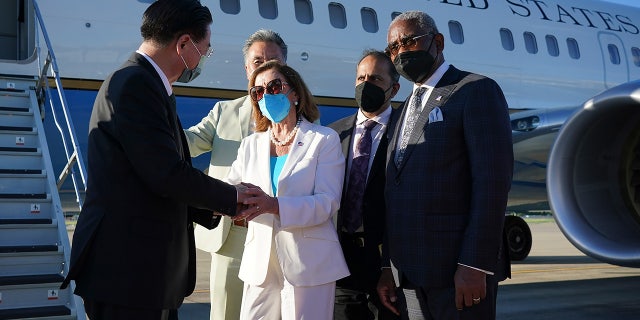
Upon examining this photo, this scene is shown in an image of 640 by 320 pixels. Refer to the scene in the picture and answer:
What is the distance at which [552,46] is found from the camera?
33.3 ft

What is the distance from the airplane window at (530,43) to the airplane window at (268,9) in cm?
370

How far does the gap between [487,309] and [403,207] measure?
0.47m

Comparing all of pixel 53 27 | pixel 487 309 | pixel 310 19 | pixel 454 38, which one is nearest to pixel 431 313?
pixel 487 309

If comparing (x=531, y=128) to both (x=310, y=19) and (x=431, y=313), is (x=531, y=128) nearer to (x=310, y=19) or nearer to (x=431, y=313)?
(x=310, y=19)

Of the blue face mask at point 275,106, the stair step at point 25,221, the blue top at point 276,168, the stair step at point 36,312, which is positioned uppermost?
the blue face mask at point 275,106

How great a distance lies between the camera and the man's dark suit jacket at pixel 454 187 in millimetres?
2768

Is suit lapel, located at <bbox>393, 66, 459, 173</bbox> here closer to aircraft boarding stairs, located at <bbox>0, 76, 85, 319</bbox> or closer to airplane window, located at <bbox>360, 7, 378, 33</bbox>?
aircraft boarding stairs, located at <bbox>0, 76, 85, 319</bbox>

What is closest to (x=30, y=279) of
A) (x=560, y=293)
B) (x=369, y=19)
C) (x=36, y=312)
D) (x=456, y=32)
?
(x=36, y=312)

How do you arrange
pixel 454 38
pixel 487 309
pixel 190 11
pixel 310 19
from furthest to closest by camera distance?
pixel 454 38 → pixel 310 19 → pixel 487 309 → pixel 190 11

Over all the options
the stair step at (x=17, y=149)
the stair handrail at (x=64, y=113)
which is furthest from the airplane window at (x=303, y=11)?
the stair step at (x=17, y=149)

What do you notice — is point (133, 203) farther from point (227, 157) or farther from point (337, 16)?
point (337, 16)

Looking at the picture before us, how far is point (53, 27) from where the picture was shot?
6.29 m

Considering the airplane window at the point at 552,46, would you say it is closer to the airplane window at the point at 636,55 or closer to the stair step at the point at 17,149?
the airplane window at the point at 636,55

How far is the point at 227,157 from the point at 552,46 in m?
7.42
